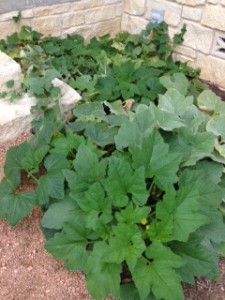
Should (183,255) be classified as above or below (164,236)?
below

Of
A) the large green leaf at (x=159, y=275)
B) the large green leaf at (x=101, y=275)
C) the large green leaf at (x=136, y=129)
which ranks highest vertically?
the large green leaf at (x=136, y=129)

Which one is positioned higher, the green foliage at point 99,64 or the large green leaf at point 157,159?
the large green leaf at point 157,159

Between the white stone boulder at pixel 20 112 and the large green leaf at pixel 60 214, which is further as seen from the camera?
the white stone boulder at pixel 20 112

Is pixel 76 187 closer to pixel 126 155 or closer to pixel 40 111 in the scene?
pixel 126 155

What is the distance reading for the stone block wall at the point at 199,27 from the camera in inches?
114

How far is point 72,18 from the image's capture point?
314 cm

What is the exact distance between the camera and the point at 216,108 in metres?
2.37

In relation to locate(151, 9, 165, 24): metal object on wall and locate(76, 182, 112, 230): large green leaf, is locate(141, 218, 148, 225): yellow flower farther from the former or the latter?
locate(151, 9, 165, 24): metal object on wall

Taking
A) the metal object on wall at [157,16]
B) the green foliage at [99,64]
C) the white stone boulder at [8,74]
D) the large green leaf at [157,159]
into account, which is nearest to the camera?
the large green leaf at [157,159]

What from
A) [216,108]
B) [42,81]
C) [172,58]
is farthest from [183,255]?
[172,58]

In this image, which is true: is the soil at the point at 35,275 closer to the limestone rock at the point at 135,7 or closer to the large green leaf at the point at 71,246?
the large green leaf at the point at 71,246

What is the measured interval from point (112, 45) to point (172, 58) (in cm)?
50

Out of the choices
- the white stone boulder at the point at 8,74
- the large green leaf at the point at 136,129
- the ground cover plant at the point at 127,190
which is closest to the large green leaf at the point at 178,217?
the ground cover plant at the point at 127,190

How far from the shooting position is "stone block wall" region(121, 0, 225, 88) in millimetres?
2904
